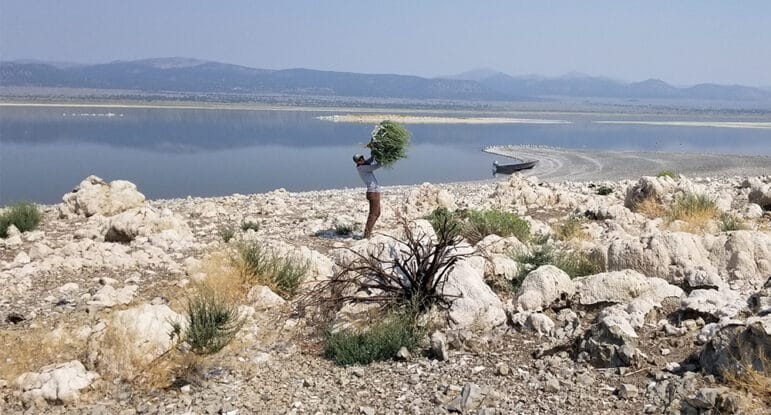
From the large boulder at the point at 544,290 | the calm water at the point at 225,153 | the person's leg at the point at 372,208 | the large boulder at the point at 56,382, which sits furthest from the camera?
the calm water at the point at 225,153

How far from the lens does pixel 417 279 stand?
6191 millimetres

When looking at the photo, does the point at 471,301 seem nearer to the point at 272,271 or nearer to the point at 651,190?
the point at 272,271

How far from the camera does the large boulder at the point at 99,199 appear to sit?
1368 centimetres

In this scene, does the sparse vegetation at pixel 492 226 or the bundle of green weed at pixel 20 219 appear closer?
the sparse vegetation at pixel 492 226

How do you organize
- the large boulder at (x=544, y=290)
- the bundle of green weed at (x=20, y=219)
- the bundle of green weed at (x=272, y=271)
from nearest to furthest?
the large boulder at (x=544, y=290) → the bundle of green weed at (x=272, y=271) → the bundle of green weed at (x=20, y=219)

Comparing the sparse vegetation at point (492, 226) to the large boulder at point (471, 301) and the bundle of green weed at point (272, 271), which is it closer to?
the bundle of green weed at point (272, 271)

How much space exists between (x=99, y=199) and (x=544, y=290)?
33.9 ft

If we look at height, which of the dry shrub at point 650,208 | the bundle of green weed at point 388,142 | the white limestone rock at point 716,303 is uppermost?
the bundle of green weed at point 388,142

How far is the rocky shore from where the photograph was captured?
15.0 ft

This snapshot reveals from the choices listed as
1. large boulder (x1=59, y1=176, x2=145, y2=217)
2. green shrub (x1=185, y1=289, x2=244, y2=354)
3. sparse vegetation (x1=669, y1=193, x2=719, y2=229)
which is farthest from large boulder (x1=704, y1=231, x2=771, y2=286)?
large boulder (x1=59, y1=176, x2=145, y2=217)

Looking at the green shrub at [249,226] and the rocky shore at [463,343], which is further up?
the rocky shore at [463,343]

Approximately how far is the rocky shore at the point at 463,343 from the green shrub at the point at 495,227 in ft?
3.70

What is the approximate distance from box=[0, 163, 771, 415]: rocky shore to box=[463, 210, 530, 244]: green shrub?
1.13 m

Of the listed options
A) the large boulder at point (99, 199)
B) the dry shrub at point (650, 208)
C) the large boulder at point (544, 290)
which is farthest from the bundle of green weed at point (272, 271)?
the large boulder at point (99, 199)
